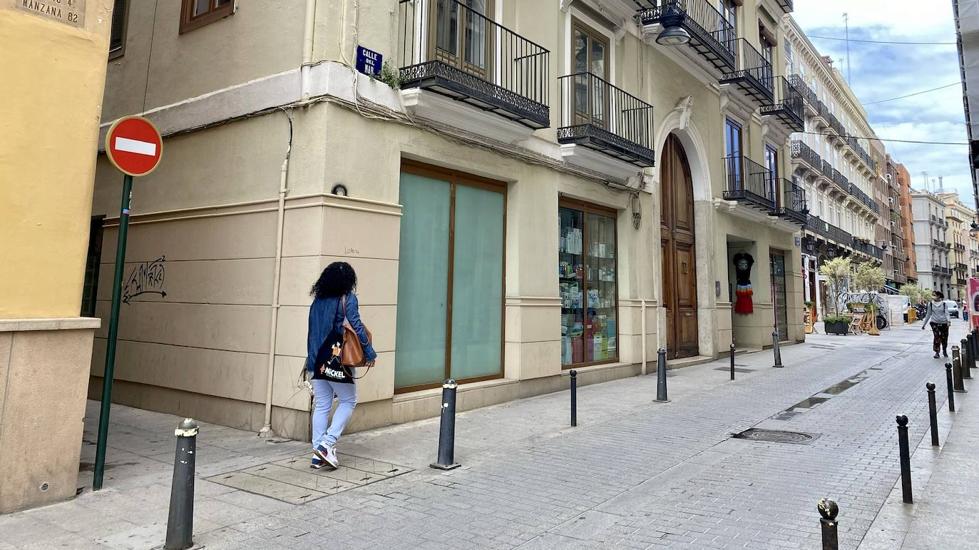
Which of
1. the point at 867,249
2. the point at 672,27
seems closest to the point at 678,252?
the point at 672,27

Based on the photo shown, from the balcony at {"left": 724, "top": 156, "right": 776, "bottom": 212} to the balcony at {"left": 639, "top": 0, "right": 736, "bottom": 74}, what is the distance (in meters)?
2.99

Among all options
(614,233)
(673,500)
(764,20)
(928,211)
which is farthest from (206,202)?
(928,211)

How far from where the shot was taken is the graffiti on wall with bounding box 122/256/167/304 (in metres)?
8.66

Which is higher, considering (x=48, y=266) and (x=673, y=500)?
(x=48, y=266)

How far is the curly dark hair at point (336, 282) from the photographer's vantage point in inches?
221

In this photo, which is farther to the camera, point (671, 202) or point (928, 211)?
point (928, 211)

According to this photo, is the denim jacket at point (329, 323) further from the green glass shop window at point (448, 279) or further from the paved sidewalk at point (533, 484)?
the green glass shop window at point (448, 279)

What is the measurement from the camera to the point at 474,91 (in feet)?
26.6

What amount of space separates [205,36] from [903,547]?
1021cm

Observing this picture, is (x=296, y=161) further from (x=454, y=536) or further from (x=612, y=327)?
(x=612, y=327)

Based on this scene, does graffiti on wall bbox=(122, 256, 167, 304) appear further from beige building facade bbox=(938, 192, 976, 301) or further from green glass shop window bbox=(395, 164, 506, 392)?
beige building facade bbox=(938, 192, 976, 301)

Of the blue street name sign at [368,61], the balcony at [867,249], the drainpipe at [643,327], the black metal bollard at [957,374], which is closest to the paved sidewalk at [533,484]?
the black metal bollard at [957,374]

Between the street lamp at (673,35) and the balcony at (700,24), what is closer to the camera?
the street lamp at (673,35)

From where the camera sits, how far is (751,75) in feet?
58.4
